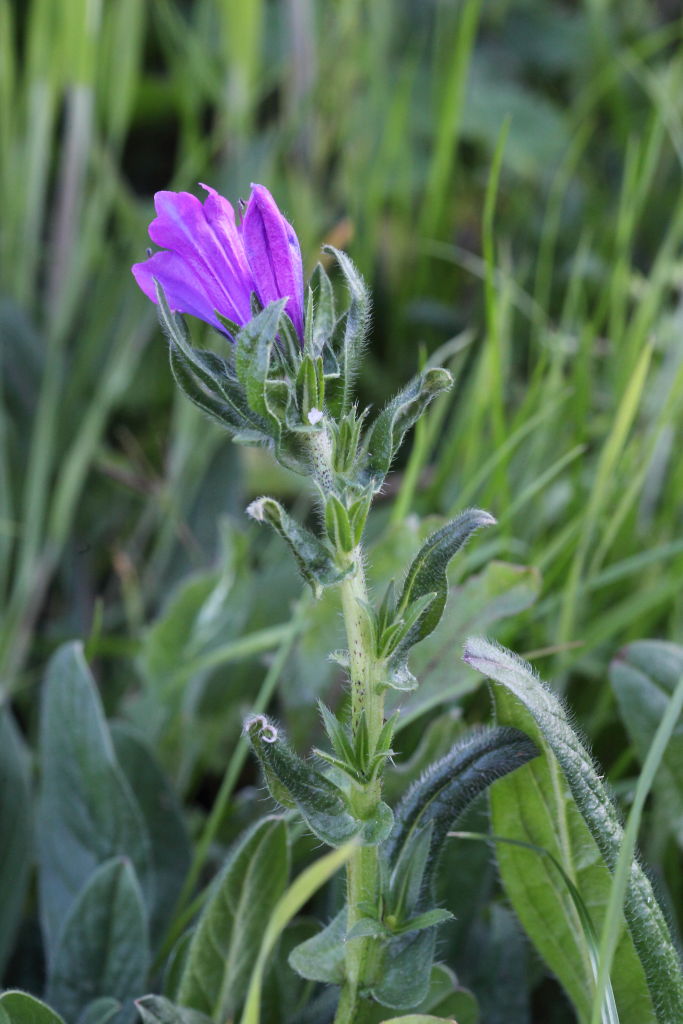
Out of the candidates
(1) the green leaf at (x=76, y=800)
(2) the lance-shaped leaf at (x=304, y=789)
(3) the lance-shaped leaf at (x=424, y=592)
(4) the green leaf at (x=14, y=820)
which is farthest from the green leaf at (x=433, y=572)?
(4) the green leaf at (x=14, y=820)

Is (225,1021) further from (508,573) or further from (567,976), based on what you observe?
(508,573)

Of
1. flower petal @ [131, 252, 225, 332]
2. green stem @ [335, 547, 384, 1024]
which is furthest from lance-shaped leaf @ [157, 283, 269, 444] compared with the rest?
green stem @ [335, 547, 384, 1024]

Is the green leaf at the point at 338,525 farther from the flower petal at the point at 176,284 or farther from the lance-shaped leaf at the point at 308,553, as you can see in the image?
the flower petal at the point at 176,284

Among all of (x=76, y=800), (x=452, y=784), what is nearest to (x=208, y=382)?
(x=452, y=784)

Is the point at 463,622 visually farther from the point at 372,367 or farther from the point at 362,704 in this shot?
the point at 372,367

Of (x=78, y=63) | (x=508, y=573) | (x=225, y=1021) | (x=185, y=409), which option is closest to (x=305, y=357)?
(x=508, y=573)

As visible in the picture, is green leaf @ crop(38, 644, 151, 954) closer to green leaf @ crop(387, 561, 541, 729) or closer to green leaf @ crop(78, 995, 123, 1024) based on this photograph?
green leaf @ crop(78, 995, 123, 1024)
